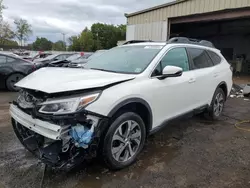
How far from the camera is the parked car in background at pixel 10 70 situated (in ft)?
27.4

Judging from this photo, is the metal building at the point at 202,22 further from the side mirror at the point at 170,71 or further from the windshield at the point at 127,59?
the side mirror at the point at 170,71

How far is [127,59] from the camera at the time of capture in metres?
3.78

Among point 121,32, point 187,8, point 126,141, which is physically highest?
point 121,32

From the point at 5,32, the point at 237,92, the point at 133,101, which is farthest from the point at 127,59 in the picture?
the point at 5,32

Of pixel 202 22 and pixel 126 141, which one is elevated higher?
pixel 202 22

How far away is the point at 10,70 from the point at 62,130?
7.00m

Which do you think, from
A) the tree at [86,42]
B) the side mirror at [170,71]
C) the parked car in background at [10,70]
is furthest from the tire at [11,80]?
the tree at [86,42]

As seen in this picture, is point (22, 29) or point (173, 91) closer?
point (173, 91)

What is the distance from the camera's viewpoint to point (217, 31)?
58.7 ft

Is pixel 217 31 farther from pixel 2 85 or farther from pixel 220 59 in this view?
pixel 2 85

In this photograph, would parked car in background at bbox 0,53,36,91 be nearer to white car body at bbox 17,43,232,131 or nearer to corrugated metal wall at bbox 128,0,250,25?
white car body at bbox 17,43,232,131

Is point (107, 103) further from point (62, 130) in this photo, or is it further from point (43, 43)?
point (43, 43)

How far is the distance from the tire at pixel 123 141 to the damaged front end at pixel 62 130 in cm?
15

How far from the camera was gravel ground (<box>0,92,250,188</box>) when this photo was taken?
9.28ft
